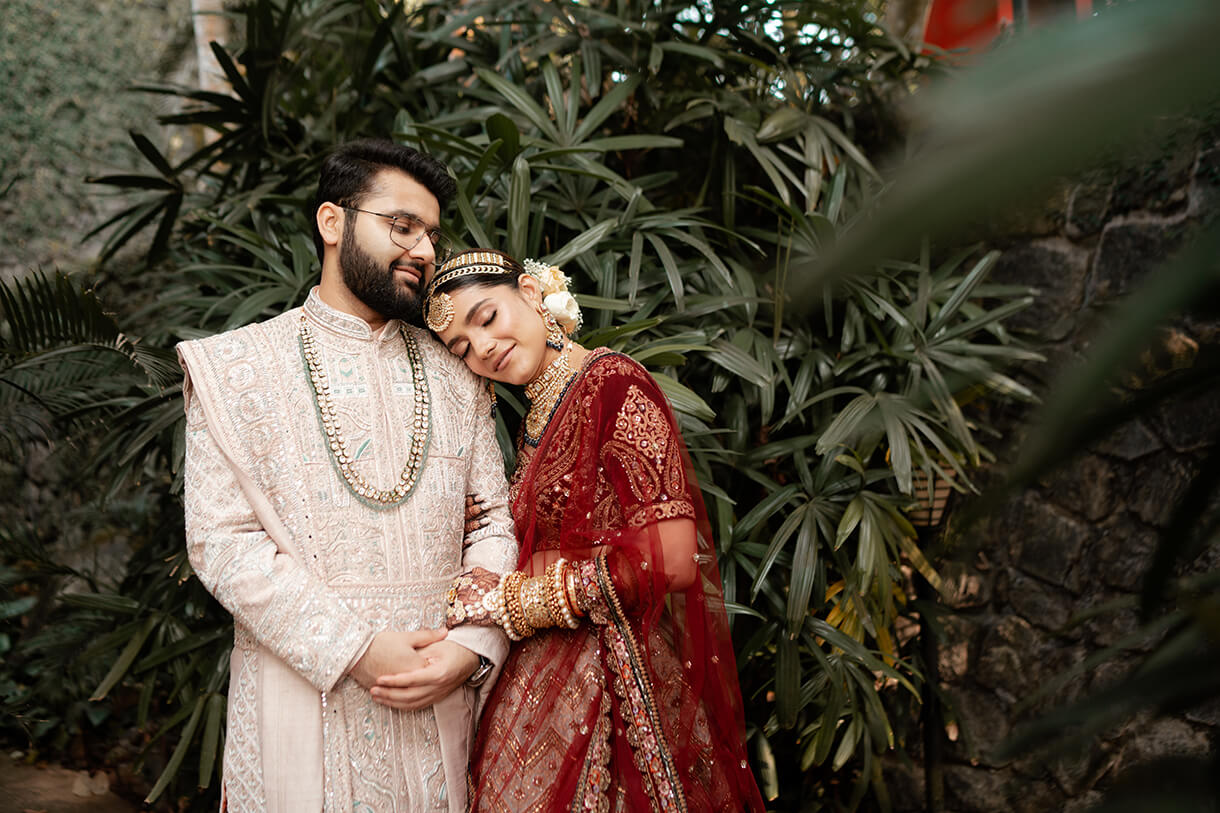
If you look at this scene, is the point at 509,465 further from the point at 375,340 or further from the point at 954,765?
the point at 954,765

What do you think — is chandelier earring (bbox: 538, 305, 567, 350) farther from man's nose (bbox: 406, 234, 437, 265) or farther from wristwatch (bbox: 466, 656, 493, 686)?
wristwatch (bbox: 466, 656, 493, 686)

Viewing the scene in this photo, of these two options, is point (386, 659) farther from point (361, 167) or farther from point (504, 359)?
point (361, 167)

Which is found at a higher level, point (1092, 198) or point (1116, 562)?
point (1092, 198)

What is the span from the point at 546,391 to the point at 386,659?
586 millimetres

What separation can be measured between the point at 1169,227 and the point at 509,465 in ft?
7.18

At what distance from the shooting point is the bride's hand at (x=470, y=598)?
1.56 m

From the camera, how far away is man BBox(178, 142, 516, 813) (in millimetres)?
1479

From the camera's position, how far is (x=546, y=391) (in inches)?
67.2

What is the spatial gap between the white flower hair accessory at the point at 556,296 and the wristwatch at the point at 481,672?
699 millimetres

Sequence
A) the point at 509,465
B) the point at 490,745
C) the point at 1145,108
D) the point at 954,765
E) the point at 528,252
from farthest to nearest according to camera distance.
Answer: the point at 954,765
the point at 528,252
the point at 509,465
the point at 490,745
the point at 1145,108

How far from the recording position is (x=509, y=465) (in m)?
2.10

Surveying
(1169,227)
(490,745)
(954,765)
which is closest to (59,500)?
(490,745)

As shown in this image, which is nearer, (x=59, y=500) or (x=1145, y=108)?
(x=1145, y=108)

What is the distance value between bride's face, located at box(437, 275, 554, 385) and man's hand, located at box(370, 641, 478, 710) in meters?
0.53
